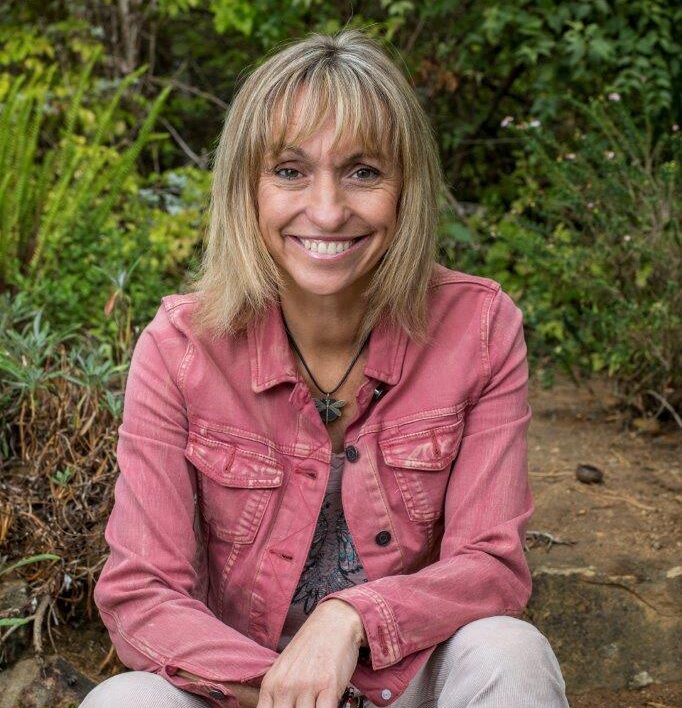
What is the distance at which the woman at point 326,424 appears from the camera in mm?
2033

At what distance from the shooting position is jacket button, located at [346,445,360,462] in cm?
221

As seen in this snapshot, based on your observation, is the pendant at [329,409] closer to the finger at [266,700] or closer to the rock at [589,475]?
the finger at [266,700]

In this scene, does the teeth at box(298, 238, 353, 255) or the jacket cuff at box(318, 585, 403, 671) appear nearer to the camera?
the jacket cuff at box(318, 585, 403, 671)

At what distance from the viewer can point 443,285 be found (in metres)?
2.35

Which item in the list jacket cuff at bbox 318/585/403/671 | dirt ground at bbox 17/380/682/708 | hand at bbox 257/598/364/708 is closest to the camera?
hand at bbox 257/598/364/708

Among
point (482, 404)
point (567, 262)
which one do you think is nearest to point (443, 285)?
point (482, 404)

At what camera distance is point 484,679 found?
6.28 ft

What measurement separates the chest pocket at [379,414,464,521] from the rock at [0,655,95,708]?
1.01 metres

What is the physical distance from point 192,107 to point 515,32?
207 centimetres

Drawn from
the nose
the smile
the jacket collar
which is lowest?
the jacket collar

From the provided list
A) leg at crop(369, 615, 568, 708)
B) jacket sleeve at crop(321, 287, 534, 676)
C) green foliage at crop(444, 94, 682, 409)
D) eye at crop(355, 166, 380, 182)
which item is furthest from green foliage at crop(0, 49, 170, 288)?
leg at crop(369, 615, 568, 708)

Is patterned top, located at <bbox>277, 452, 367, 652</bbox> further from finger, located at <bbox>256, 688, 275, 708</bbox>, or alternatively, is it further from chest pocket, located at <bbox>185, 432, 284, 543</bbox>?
finger, located at <bbox>256, 688, 275, 708</bbox>

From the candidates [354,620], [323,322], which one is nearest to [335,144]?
[323,322]

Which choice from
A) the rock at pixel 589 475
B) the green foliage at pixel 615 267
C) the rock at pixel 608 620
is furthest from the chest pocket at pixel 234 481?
the green foliage at pixel 615 267
